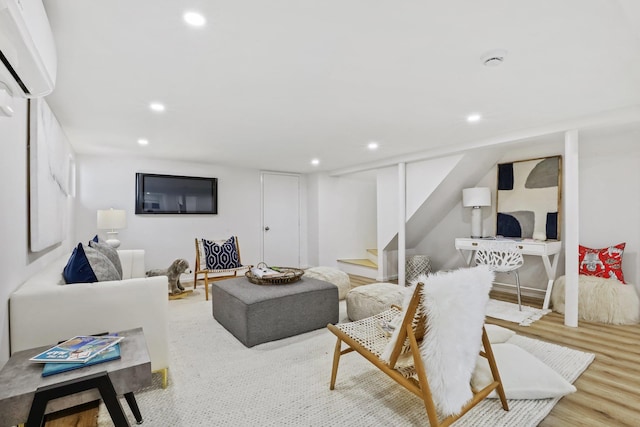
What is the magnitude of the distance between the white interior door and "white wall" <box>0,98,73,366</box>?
4.07 meters

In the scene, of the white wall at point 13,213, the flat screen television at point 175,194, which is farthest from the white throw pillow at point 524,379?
the flat screen television at point 175,194

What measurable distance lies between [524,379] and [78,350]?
242cm

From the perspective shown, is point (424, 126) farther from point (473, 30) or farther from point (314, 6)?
point (314, 6)

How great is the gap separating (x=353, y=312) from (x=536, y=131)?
265 cm

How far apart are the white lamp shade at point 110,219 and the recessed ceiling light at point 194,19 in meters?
3.52

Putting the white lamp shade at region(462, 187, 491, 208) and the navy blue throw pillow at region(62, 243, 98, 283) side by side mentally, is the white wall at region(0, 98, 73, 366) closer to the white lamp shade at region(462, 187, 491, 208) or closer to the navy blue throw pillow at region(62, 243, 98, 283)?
the navy blue throw pillow at region(62, 243, 98, 283)

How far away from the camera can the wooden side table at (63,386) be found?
109 cm

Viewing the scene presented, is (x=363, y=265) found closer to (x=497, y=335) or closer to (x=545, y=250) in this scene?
(x=545, y=250)

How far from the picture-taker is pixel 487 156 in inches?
165

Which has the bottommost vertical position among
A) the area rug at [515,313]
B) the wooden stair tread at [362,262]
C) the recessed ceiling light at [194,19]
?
the area rug at [515,313]

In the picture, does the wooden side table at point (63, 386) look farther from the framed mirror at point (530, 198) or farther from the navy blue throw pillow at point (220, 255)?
the framed mirror at point (530, 198)

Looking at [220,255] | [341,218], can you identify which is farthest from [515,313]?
[220,255]

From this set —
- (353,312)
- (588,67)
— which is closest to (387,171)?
(353,312)

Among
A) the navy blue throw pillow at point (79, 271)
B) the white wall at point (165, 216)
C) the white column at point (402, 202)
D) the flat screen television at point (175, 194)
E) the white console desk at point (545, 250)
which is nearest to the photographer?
the navy blue throw pillow at point (79, 271)
